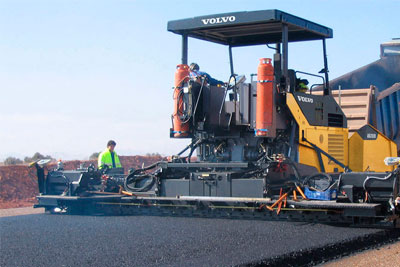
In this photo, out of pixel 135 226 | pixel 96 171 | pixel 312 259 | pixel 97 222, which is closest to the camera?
pixel 312 259

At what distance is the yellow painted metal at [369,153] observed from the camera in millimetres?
9680

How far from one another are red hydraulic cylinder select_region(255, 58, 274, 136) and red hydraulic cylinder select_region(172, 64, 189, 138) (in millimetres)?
1243

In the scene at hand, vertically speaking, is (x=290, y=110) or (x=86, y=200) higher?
(x=290, y=110)

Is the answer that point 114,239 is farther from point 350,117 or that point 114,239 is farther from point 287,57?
point 350,117

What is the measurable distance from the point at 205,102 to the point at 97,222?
8.16 feet

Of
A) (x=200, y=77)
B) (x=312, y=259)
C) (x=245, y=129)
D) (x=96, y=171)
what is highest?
(x=200, y=77)

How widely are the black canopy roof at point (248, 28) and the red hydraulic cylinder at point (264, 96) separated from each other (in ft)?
2.22

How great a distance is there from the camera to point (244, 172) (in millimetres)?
8727

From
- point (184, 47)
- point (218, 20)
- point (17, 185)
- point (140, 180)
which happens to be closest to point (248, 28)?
point (218, 20)

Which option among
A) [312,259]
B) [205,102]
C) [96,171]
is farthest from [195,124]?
[312,259]

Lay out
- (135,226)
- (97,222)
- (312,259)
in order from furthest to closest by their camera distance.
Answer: (97,222) < (135,226) < (312,259)

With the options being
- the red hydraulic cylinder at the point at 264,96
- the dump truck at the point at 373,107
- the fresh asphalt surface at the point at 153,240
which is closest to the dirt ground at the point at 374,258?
the fresh asphalt surface at the point at 153,240

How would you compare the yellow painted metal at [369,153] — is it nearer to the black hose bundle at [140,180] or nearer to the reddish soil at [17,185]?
the black hose bundle at [140,180]

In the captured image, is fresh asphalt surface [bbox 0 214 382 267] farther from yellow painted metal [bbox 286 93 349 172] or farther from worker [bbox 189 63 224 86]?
worker [bbox 189 63 224 86]
